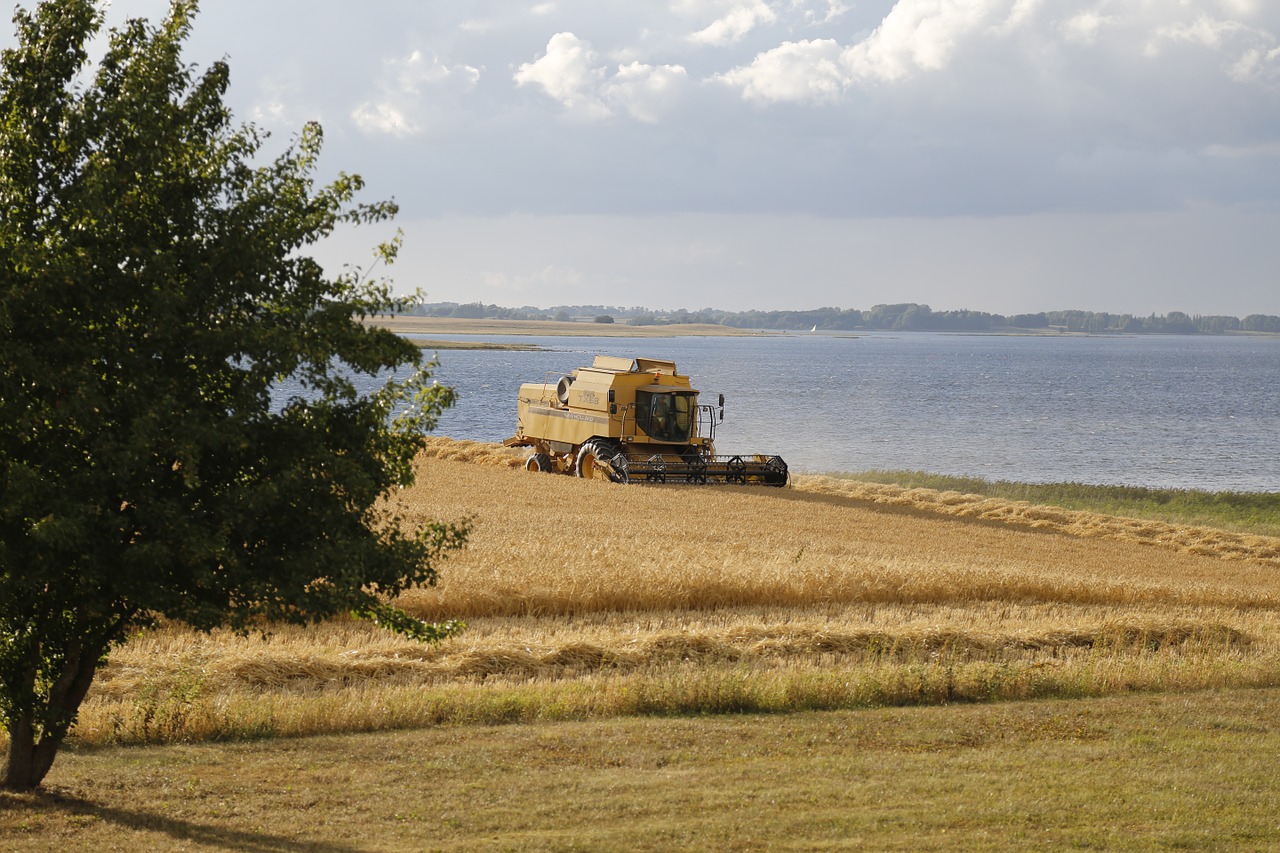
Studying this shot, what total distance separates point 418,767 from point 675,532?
594 inches

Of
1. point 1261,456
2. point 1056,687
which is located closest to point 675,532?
point 1056,687

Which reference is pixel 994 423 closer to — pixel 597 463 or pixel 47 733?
pixel 597 463

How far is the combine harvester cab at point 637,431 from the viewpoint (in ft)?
113

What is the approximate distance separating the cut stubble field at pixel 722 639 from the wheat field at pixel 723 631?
4 cm

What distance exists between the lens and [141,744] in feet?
32.0

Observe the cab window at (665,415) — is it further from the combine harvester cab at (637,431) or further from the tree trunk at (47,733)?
the tree trunk at (47,733)

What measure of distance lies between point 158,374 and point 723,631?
871 cm

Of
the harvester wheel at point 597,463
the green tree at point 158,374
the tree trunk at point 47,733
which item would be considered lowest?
the harvester wheel at point 597,463

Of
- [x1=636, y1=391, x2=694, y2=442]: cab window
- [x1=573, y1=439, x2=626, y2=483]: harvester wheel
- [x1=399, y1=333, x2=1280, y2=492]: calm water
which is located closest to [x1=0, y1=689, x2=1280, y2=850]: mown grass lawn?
[x1=573, y1=439, x2=626, y2=483]: harvester wheel

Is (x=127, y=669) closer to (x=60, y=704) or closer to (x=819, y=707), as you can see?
(x=60, y=704)

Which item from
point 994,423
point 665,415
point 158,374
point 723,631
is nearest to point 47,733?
point 158,374

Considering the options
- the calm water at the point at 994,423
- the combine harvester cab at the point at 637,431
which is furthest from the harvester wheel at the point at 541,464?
the calm water at the point at 994,423

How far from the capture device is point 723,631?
1468 centimetres

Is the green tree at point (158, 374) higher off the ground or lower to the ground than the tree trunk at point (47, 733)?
higher
